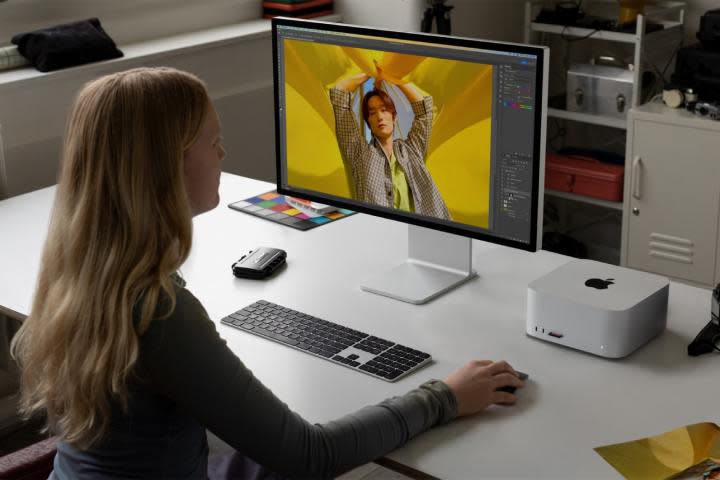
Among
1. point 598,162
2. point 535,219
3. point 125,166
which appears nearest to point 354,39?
point 535,219

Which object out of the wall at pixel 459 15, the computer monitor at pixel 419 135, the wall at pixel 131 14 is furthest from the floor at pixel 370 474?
the wall at pixel 459 15

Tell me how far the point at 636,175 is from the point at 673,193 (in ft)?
0.44

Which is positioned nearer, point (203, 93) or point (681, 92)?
point (203, 93)

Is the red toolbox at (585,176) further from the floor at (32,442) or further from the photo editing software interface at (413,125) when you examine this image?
the photo editing software interface at (413,125)

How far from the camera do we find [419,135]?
1967 millimetres

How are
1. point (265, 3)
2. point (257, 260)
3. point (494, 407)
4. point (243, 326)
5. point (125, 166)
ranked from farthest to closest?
point (265, 3)
point (257, 260)
point (243, 326)
point (494, 407)
point (125, 166)

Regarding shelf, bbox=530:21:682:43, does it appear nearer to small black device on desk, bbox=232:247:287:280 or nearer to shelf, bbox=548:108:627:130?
shelf, bbox=548:108:627:130

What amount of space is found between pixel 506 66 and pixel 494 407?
1.92ft

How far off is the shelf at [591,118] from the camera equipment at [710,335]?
184 centimetres

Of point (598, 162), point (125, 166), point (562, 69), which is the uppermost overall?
point (125, 166)

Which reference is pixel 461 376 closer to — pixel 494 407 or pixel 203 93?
pixel 494 407

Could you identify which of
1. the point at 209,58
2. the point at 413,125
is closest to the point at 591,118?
the point at 209,58

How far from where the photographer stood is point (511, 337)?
1880 millimetres

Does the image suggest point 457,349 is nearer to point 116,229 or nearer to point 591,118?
point 116,229
